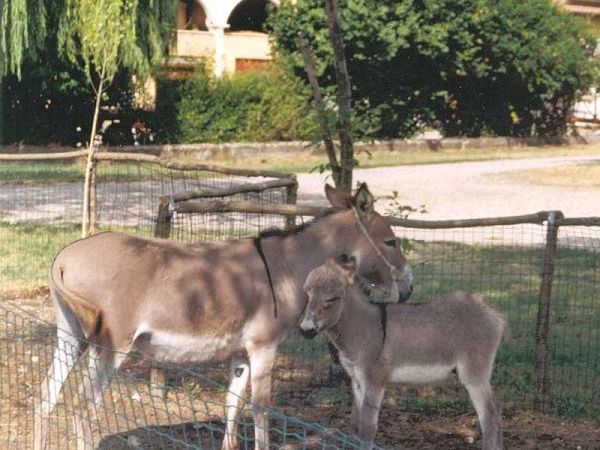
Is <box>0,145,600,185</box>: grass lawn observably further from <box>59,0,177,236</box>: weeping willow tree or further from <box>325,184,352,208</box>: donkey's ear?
<box>325,184,352,208</box>: donkey's ear

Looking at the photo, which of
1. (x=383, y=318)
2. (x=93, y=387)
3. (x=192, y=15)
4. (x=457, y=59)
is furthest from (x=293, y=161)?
(x=93, y=387)

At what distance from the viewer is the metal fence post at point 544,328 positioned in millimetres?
7945

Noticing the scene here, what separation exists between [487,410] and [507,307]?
167 inches

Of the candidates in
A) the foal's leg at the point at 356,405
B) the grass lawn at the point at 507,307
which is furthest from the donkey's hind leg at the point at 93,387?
the grass lawn at the point at 507,307

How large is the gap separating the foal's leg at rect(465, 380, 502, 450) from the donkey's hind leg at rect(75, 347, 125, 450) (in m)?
1.99

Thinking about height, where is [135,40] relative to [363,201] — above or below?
above

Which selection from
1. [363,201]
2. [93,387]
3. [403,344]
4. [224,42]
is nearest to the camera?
[93,387]

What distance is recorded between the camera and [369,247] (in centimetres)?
710

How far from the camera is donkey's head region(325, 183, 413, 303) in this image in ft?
23.3

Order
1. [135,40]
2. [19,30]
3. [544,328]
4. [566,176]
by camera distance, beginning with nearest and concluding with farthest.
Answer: [544,328], [19,30], [566,176], [135,40]

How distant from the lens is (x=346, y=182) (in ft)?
28.6

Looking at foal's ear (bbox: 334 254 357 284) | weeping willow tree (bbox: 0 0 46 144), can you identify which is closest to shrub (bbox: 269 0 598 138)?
weeping willow tree (bbox: 0 0 46 144)

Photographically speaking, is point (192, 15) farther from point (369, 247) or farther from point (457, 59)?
point (369, 247)

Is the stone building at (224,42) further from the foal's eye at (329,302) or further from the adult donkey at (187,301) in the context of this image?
the foal's eye at (329,302)
